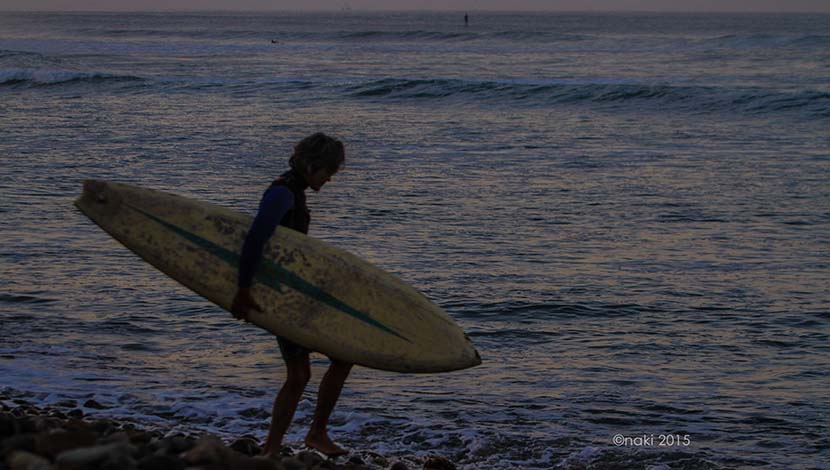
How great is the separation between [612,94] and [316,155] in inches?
918

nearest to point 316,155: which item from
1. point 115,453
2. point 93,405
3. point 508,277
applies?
point 115,453

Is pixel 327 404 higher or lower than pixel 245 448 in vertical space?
higher

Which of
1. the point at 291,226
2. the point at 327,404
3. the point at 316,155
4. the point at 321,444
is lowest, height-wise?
the point at 321,444

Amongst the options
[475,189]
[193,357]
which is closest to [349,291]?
[193,357]

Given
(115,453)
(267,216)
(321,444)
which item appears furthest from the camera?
(321,444)

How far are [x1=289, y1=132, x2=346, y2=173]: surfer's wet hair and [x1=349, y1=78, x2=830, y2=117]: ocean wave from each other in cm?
2069

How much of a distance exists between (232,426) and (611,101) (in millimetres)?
21730

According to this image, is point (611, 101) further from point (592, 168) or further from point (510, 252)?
point (510, 252)

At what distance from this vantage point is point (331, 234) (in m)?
11.1

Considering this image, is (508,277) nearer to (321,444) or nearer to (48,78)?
(321,444)

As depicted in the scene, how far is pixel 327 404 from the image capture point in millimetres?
5148

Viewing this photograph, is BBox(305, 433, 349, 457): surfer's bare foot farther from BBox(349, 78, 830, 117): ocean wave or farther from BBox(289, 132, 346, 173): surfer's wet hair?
BBox(349, 78, 830, 117): ocean wave

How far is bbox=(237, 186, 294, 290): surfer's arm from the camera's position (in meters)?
4.67

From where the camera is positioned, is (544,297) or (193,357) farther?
(544,297)
